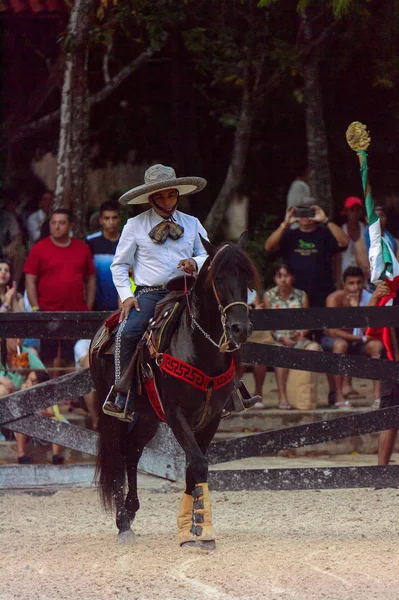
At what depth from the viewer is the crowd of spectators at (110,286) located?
11164 mm

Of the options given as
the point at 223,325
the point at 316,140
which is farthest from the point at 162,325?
the point at 316,140

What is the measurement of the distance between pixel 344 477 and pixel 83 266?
373cm

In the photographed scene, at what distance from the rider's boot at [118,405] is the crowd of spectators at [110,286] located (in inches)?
105

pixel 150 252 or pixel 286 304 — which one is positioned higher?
pixel 150 252

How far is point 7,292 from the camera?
11297 mm

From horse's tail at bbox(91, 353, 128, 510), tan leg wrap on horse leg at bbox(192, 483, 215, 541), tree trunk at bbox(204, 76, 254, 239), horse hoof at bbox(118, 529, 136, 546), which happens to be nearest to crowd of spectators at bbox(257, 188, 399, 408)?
tree trunk at bbox(204, 76, 254, 239)

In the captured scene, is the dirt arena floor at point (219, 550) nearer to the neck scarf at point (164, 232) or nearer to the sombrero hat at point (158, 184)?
the neck scarf at point (164, 232)

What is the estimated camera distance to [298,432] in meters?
9.10

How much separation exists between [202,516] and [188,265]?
1.55 m

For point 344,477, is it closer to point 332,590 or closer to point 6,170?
point 332,590

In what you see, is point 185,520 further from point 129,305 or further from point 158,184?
point 158,184

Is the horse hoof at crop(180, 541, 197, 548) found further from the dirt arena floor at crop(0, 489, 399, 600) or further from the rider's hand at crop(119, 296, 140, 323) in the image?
the rider's hand at crop(119, 296, 140, 323)

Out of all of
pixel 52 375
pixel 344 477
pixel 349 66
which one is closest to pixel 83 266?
pixel 52 375

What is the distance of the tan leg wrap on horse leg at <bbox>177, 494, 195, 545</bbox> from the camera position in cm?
752
